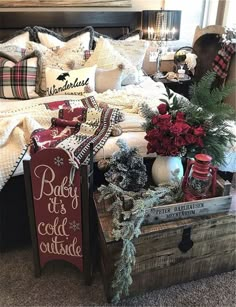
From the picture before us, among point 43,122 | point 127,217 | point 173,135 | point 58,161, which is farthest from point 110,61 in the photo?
point 127,217

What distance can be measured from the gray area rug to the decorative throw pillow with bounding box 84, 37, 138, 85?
72.1 inches

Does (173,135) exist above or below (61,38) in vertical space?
below

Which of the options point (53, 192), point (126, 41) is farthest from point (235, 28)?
point (53, 192)

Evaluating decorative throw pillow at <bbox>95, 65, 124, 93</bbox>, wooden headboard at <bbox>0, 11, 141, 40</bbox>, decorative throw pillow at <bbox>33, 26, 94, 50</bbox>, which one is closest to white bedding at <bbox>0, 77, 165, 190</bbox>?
decorative throw pillow at <bbox>95, 65, 124, 93</bbox>

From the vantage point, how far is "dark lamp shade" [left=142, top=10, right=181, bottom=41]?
3.05 meters

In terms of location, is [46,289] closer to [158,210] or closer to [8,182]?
[8,182]

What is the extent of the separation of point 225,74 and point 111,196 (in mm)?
2287

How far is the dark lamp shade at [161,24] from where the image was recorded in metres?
3.05

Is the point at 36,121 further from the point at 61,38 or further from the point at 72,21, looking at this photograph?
the point at 72,21

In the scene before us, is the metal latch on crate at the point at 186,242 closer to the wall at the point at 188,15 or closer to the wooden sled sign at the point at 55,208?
the wooden sled sign at the point at 55,208

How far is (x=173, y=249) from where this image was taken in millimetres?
1386

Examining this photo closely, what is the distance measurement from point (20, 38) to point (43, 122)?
142cm

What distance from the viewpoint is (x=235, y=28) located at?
298cm

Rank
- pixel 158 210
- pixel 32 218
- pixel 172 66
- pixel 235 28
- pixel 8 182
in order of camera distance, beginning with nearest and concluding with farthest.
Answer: pixel 158 210 → pixel 32 218 → pixel 8 182 → pixel 235 28 → pixel 172 66
